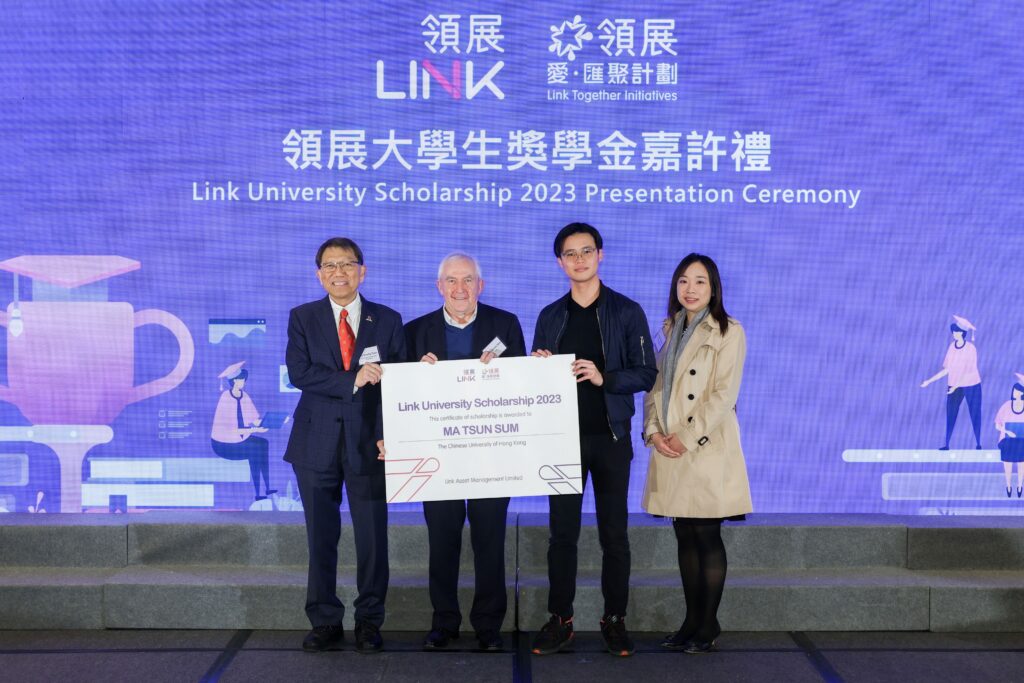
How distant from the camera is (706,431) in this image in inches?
118

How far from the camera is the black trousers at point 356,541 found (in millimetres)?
3035

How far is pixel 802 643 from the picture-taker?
3.18m

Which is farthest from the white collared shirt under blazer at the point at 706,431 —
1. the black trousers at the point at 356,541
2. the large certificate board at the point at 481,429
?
the black trousers at the point at 356,541

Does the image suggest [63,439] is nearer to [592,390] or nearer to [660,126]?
[592,390]

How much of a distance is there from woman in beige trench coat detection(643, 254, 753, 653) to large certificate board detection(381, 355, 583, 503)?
1.10 ft

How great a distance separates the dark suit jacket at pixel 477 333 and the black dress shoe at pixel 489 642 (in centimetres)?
96

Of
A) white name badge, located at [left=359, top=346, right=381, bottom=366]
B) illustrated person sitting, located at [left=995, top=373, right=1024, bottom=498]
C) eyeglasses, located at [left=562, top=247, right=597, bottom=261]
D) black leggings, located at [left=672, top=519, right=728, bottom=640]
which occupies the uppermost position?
eyeglasses, located at [left=562, top=247, right=597, bottom=261]

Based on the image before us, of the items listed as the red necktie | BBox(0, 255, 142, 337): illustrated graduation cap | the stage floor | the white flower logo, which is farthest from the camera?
BBox(0, 255, 142, 337): illustrated graduation cap

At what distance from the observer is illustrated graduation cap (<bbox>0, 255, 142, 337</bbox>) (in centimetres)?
442

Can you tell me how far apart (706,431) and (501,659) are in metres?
1.03

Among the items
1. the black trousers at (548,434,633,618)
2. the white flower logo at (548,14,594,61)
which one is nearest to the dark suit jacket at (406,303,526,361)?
the black trousers at (548,434,633,618)

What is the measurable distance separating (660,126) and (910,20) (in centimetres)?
131

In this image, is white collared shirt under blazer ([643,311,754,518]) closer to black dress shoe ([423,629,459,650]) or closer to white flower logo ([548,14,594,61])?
black dress shoe ([423,629,459,650])

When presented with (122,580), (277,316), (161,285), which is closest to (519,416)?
(122,580)
